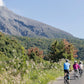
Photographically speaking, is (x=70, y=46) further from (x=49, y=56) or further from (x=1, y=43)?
(x=1, y=43)

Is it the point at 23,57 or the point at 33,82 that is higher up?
the point at 23,57

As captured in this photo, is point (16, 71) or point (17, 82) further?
point (16, 71)

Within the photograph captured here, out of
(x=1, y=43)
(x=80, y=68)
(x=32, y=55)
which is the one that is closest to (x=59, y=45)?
(x=32, y=55)

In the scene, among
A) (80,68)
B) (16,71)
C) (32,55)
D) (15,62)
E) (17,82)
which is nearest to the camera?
(17,82)

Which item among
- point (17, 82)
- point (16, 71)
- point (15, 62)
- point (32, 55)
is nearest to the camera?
point (17, 82)

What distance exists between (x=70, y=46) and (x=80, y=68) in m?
48.7

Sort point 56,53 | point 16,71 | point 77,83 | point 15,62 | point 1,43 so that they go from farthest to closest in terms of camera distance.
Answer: point 1,43 < point 56,53 < point 77,83 < point 15,62 < point 16,71

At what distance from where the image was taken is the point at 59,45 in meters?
Answer: 58.2

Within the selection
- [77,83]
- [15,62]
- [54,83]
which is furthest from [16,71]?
[77,83]

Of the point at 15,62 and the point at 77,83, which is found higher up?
the point at 15,62

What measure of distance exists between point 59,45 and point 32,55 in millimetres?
16138

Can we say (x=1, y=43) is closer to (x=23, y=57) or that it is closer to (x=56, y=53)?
(x=56, y=53)

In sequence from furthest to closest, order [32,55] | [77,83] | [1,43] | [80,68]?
[32,55] → [1,43] → [80,68] → [77,83]

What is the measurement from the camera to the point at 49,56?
57469 mm
